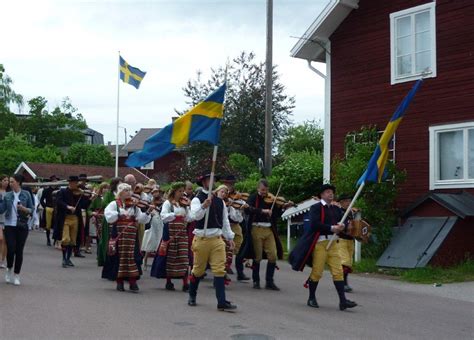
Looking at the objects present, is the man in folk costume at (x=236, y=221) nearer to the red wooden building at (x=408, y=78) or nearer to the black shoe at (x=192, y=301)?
the black shoe at (x=192, y=301)

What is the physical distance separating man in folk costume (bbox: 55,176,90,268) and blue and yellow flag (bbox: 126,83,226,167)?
5786mm

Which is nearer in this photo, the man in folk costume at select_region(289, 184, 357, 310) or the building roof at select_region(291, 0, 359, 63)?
the man in folk costume at select_region(289, 184, 357, 310)

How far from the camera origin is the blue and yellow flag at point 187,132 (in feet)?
32.4

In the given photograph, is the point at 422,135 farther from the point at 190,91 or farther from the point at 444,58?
the point at 190,91

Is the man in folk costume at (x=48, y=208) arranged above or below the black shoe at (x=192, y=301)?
above

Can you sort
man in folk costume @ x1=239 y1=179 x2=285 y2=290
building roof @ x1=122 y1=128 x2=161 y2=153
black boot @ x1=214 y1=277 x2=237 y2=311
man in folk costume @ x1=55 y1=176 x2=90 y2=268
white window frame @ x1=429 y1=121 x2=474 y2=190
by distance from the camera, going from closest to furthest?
black boot @ x1=214 y1=277 x2=237 y2=311, man in folk costume @ x1=239 y1=179 x2=285 y2=290, man in folk costume @ x1=55 y1=176 x2=90 y2=268, white window frame @ x1=429 y1=121 x2=474 y2=190, building roof @ x1=122 y1=128 x2=161 y2=153

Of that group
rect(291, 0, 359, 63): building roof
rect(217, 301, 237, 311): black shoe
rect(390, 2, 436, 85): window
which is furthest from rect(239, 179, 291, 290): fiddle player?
rect(291, 0, 359, 63): building roof

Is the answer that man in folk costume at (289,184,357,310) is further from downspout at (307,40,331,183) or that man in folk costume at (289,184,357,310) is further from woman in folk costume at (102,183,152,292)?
downspout at (307,40,331,183)

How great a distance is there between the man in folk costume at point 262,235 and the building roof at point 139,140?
56.1 meters

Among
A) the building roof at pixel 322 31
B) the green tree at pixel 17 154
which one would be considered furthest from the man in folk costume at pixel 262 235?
the green tree at pixel 17 154

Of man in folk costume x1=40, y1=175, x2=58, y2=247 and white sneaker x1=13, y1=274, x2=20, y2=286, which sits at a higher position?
man in folk costume x1=40, y1=175, x2=58, y2=247

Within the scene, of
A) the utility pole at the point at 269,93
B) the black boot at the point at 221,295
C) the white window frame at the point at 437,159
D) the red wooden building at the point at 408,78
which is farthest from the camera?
the utility pole at the point at 269,93

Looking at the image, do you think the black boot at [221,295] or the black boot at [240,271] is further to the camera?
the black boot at [240,271]

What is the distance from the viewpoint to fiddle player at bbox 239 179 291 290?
1242 centimetres
